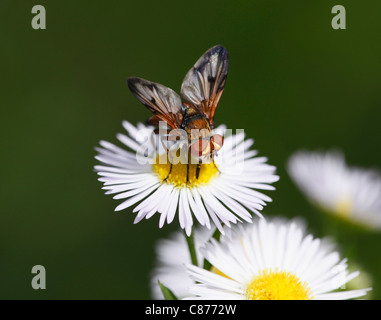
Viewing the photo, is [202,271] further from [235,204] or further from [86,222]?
[86,222]

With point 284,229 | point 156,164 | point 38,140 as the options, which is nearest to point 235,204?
point 284,229

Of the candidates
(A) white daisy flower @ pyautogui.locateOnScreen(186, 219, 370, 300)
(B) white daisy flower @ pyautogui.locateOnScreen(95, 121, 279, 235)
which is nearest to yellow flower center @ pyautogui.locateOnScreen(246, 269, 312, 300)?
(A) white daisy flower @ pyautogui.locateOnScreen(186, 219, 370, 300)

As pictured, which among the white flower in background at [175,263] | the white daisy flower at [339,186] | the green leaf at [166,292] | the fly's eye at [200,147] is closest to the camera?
the green leaf at [166,292]

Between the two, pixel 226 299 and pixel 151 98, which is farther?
pixel 151 98

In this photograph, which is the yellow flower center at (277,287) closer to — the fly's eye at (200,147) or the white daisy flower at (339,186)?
the fly's eye at (200,147)

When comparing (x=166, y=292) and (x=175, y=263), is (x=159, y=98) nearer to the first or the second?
(x=166, y=292)

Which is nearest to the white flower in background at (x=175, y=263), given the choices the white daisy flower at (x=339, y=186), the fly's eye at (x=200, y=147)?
the fly's eye at (x=200, y=147)
